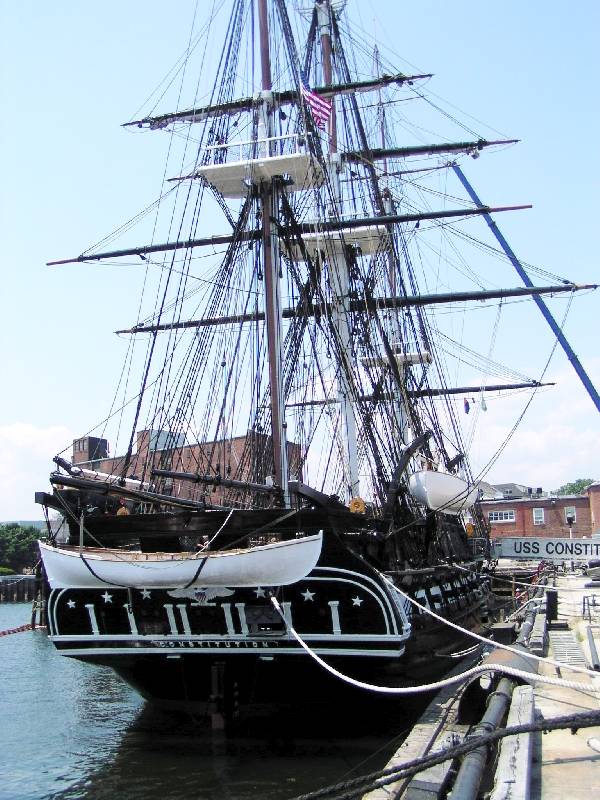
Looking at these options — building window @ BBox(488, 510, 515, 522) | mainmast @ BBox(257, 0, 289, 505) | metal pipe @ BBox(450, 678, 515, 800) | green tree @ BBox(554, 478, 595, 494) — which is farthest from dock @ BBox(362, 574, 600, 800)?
green tree @ BBox(554, 478, 595, 494)

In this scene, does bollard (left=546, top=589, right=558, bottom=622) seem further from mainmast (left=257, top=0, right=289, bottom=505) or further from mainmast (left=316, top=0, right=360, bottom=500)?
mainmast (left=316, top=0, right=360, bottom=500)

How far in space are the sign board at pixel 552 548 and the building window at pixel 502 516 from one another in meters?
48.0

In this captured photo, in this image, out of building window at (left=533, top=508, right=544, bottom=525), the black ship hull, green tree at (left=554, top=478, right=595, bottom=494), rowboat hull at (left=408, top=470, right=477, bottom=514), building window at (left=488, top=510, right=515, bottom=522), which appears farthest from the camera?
green tree at (left=554, top=478, right=595, bottom=494)

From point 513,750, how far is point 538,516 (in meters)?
56.0

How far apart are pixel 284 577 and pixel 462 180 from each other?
83.9 ft

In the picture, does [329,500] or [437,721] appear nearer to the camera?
[437,721]

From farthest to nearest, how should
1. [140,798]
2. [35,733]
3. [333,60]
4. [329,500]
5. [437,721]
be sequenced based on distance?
[333,60] → [35,733] → [329,500] → [140,798] → [437,721]

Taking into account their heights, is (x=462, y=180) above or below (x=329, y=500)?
above

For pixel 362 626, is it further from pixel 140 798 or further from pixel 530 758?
pixel 530 758

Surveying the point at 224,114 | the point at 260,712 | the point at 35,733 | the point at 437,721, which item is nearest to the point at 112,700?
the point at 35,733

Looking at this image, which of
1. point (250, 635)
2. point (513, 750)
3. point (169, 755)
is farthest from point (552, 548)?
point (513, 750)

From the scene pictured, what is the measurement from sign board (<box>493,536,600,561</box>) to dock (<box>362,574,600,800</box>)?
2.13 metres

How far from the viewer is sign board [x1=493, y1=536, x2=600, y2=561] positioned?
12984mm

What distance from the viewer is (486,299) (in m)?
27.8
